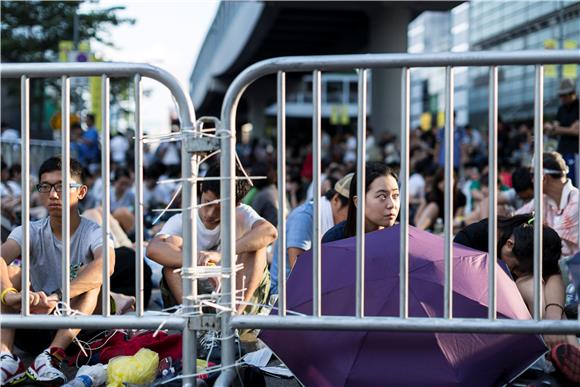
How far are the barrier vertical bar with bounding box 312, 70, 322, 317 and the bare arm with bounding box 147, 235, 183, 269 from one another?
1.53 metres

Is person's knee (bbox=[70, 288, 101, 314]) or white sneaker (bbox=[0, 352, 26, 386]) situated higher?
person's knee (bbox=[70, 288, 101, 314])

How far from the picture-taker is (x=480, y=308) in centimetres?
357

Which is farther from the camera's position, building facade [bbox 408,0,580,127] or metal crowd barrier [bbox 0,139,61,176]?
building facade [bbox 408,0,580,127]

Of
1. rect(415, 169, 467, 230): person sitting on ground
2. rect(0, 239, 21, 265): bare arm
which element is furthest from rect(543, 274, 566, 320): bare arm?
rect(415, 169, 467, 230): person sitting on ground

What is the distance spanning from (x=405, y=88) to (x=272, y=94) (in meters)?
48.1

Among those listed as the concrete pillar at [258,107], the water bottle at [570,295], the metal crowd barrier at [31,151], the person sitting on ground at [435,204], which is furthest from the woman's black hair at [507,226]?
the concrete pillar at [258,107]

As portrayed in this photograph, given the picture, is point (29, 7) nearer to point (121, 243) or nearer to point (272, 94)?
point (272, 94)

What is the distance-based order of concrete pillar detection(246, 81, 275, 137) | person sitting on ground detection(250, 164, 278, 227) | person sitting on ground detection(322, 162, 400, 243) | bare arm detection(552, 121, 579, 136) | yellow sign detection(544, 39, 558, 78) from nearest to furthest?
person sitting on ground detection(322, 162, 400, 243) < person sitting on ground detection(250, 164, 278, 227) < bare arm detection(552, 121, 579, 136) < yellow sign detection(544, 39, 558, 78) < concrete pillar detection(246, 81, 275, 137)

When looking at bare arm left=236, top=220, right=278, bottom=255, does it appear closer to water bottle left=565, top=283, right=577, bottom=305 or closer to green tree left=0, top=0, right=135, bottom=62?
water bottle left=565, top=283, right=577, bottom=305

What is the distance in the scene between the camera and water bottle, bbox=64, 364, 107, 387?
12.6 ft

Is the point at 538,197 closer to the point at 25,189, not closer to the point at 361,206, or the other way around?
the point at 361,206

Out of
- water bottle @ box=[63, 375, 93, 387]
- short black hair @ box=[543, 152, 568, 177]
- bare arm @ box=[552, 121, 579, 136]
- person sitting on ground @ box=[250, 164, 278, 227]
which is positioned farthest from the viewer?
bare arm @ box=[552, 121, 579, 136]

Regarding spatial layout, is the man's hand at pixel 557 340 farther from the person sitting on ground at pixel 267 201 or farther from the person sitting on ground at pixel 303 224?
the person sitting on ground at pixel 267 201

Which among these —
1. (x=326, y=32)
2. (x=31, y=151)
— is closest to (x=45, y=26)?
(x=326, y=32)
